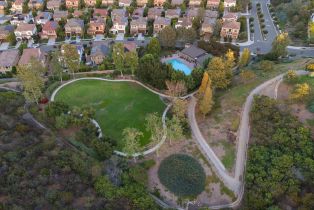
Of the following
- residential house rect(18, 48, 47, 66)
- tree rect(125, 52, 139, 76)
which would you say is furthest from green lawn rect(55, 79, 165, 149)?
residential house rect(18, 48, 47, 66)

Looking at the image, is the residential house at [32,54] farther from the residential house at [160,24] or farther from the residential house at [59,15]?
the residential house at [160,24]

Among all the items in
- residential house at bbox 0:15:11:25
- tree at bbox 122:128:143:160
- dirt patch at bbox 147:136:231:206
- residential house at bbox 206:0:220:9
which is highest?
residential house at bbox 206:0:220:9

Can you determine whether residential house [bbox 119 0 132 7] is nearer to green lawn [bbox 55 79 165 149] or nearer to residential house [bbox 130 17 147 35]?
residential house [bbox 130 17 147 35]

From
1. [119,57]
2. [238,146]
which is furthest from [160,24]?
[238,146]

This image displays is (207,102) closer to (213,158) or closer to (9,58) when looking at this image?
(213,158)

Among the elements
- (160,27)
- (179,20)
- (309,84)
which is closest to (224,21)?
(179,20)

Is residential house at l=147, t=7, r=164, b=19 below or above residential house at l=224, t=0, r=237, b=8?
below
